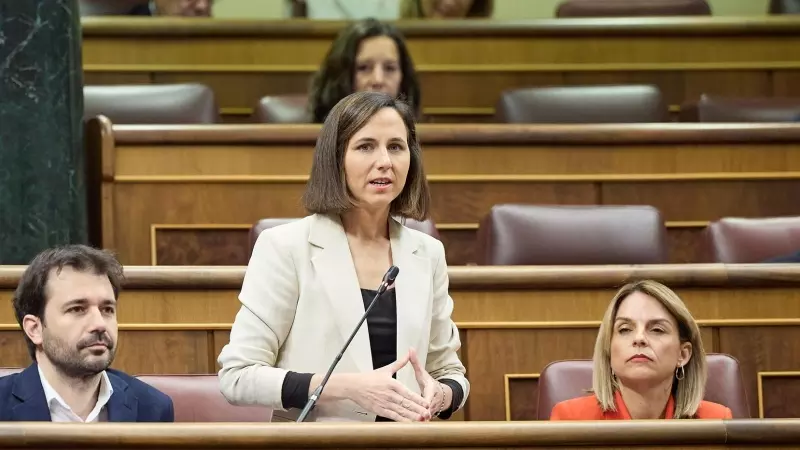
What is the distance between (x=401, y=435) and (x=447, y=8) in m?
1.50

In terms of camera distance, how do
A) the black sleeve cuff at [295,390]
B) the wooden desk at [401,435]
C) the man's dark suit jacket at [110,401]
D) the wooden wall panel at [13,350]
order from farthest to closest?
the wooden wall panel at [13,350] → the man's dark suit jacket at [110,401] → the black sleeve cuff at [295,390] → the wooden desk at [401,435]

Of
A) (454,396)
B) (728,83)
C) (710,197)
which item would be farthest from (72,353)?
→ (728,83)

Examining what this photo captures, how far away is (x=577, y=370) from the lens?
4.33 feet

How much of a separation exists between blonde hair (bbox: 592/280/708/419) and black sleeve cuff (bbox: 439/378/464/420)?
196 millimetres

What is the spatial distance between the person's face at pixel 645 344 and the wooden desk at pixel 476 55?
1040 mm

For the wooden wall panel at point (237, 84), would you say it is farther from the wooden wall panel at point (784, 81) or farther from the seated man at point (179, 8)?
the wooden wall panel at point (784, 81)

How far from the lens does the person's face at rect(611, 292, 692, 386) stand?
1.26m

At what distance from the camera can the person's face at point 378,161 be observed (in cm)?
110

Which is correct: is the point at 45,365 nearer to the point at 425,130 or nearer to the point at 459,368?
the point at 459,368

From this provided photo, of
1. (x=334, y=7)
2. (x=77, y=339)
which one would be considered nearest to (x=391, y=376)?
(x=77, y=339)

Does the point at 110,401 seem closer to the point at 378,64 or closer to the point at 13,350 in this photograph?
the point at 13,350

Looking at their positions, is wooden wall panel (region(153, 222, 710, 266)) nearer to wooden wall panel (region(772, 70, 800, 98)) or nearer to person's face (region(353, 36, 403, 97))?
person's face (region(353, 36, 403, 97))

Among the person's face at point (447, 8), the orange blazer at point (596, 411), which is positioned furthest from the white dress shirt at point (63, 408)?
the person's face at point (447, 8)

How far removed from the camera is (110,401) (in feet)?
3.84
